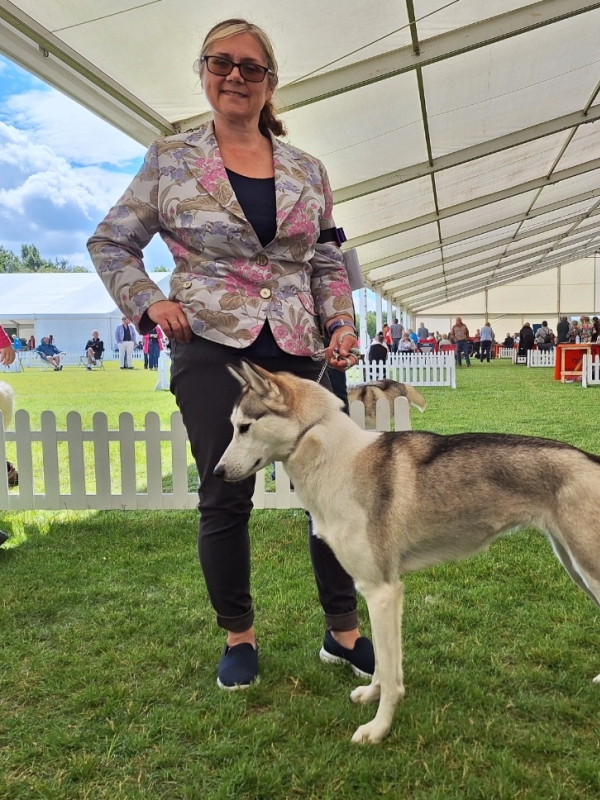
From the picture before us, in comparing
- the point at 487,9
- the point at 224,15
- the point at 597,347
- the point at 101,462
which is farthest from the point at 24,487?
the point at 597,347

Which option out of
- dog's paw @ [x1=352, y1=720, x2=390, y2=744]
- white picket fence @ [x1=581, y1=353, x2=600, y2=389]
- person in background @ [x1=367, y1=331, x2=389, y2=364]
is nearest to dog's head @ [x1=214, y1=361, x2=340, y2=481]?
dog's paw @ [x1=352, y1=720, x2=390, y2=744]

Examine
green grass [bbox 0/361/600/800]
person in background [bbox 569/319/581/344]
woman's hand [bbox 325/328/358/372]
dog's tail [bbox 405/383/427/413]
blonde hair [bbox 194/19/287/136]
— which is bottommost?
green grass [bbox 0/361/600/800]

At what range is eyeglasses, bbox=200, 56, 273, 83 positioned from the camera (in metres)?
2.19

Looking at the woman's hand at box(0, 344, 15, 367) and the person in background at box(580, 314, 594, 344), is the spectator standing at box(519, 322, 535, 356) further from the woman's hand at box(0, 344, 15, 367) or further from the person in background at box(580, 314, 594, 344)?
the woman's hand at box(0, 344, 15, 367)

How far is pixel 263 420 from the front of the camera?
2.15 m

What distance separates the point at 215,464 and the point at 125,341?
2511 cm

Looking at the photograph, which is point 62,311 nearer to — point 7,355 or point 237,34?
point 7,355

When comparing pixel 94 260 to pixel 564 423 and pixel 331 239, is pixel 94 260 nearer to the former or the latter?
pixel 331 239

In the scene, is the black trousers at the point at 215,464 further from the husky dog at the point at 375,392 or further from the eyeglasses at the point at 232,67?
the husky dog at the point at 375,392

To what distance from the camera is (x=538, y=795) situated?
1.85 metres

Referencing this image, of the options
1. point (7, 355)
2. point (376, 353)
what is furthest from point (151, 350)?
point (7, 355)

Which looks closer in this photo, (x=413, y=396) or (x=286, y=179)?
(x=286, y=179)

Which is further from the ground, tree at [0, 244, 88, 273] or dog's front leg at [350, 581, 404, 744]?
tree at [0, 244, 88, 273]

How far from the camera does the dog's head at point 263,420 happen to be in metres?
2.13
